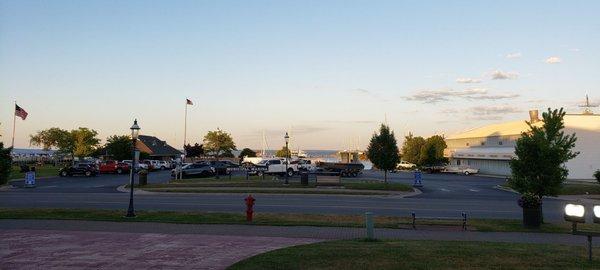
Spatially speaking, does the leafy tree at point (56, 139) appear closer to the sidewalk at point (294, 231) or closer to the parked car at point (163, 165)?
the parked car at point (163, 165)

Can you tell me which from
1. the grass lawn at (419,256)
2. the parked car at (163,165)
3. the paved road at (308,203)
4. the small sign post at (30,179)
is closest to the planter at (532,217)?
the paved road at (308,203)

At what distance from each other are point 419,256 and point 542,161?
36.9 ft

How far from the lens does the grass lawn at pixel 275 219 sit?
18938mm

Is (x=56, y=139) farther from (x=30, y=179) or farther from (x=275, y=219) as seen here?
(x=275, y=219)

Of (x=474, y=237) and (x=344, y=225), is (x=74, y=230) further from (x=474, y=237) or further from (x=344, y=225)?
(x=474, y=237)

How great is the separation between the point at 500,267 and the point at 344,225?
315 inches

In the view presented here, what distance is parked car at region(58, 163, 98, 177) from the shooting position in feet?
180

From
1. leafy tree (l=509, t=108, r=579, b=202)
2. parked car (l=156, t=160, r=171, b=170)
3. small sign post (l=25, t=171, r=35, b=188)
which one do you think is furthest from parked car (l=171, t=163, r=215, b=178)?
leafy tree (l=509, t=108, r=579, b=202)

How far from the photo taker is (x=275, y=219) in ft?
65.9

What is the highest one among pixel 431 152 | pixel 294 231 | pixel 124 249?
pixel 431 152

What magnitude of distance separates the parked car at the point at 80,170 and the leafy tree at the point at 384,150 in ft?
108

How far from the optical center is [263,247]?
1423 centimetres

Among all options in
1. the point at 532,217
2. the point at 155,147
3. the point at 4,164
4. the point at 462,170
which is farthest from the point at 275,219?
the point at 155,147

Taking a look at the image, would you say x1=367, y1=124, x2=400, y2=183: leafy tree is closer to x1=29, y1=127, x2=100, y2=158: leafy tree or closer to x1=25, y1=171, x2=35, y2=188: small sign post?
x1=25, y1=171, x2=35, y2=188: small sign post
